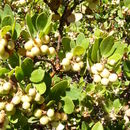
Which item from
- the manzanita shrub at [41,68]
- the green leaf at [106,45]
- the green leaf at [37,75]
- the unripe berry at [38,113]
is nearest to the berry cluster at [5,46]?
the manzanita shrub at [41,68]

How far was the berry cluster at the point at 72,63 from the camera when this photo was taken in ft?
3.92

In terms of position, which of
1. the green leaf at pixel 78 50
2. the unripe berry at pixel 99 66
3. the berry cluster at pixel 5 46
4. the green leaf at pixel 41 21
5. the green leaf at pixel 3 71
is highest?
the green leaf at pixel 41 21

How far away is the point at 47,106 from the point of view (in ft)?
3.85

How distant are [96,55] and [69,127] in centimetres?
64

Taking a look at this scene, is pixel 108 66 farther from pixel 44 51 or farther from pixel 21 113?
pixel 21 113

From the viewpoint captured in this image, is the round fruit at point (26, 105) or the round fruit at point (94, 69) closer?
the round fruit at point (26, 105)

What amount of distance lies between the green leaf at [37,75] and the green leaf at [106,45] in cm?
24

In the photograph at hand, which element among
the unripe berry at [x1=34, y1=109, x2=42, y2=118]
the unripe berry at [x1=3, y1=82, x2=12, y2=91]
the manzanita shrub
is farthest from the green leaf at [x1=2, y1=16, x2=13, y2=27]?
the unripe berry at [x1=34, y1=109, x2=42, y2=118]

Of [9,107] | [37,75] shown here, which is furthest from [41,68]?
[9,107]

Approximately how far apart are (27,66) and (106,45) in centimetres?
30

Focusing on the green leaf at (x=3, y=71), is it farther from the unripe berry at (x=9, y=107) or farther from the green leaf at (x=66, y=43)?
the green leaf at (x=66, y=43)

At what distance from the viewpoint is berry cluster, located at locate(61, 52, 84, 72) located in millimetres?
1193

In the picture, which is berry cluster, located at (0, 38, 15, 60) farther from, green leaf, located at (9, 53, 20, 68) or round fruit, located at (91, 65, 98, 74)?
round fruit, located at (91, 65, 98, 74)

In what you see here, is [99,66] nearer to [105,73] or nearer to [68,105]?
[105,73]
